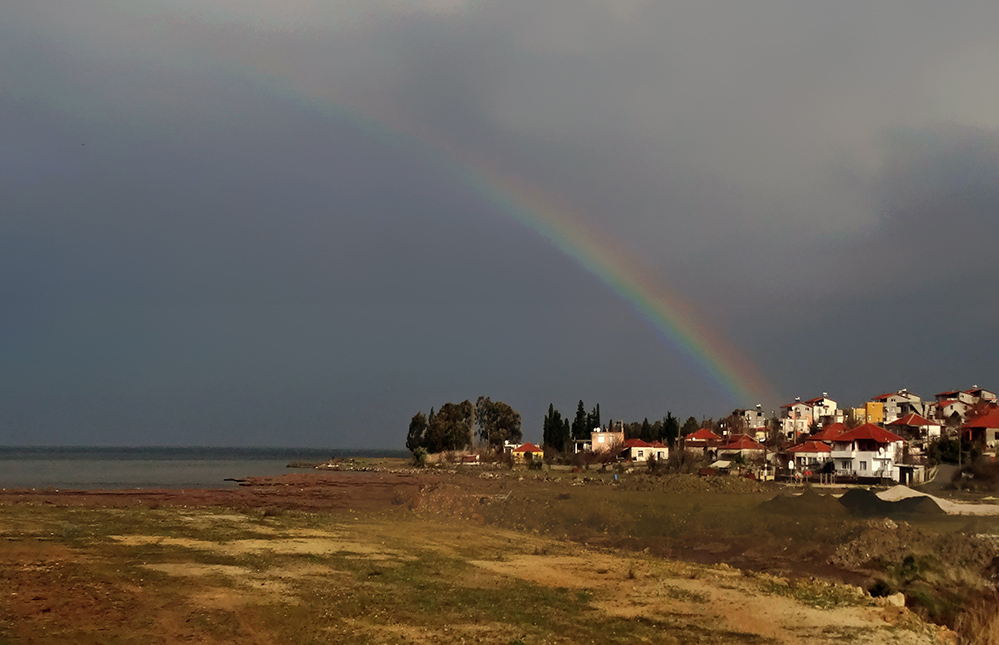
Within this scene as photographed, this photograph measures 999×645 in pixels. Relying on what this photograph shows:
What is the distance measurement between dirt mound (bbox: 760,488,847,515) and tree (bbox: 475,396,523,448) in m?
108

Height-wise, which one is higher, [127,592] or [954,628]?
[127,592]

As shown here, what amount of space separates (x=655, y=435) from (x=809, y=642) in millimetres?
137517

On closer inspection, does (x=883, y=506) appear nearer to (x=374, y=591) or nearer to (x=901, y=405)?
(x=374, y=591)

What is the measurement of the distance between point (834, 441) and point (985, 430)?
2810 centimetres

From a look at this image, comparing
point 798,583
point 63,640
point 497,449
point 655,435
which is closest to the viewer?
point 63,640

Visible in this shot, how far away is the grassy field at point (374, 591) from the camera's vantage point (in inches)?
623

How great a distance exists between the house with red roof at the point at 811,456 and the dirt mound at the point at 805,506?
40225 mm

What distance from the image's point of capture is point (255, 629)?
15.5 metres

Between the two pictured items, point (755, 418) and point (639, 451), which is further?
point (755, 418)

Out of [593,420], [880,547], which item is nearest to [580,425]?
[593,420]

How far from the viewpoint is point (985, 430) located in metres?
96.9

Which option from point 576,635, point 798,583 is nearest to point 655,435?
point 798,583

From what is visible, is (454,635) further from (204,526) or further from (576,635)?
(204,526)

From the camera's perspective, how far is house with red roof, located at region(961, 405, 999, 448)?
9497cm
